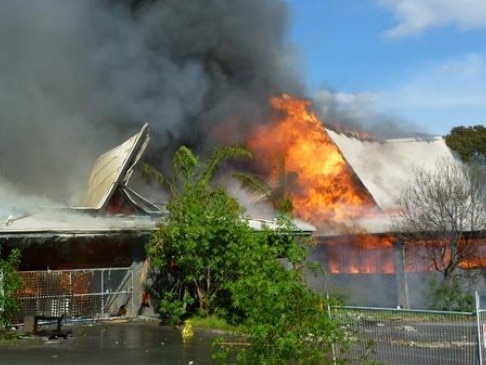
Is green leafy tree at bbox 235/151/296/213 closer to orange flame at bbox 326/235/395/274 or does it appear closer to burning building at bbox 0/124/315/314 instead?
burning building at bbox 0/124/315/314

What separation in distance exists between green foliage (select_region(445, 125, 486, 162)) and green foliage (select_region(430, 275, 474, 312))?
23.4m

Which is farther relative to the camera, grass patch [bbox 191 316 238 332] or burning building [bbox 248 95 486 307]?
burning building [bbox 248 95 486 307]

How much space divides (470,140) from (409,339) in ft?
121

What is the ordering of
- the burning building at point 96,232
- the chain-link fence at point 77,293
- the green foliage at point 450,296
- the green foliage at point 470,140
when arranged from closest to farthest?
1. the chain-link fence at point 77,293
2. the burning building at point 96,232
3. the green foliage at point 450,296
4. the green foliage at point 470,140

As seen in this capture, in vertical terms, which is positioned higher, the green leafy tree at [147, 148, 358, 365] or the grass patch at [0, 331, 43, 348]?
the green leafy tree at [147, 148, 358, 365]

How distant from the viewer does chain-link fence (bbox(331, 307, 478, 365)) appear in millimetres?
Answer: 7742

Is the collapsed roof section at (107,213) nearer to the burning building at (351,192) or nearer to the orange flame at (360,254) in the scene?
the orange flame at (360,254)

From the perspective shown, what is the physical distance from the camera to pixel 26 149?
24516 millimetres

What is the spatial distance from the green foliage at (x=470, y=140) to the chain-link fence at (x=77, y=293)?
2874 cm

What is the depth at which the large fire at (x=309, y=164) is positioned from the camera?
992 inches

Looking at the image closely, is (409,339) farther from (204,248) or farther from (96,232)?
(96,232)

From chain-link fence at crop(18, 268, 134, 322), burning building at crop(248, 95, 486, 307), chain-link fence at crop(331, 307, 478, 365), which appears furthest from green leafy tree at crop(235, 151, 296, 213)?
chain-link fence at crop(331, 307, 478, 365)

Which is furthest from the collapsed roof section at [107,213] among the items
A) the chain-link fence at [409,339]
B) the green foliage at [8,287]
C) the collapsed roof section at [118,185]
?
the chain-link fence at [409,339]

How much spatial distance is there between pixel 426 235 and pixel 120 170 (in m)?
10.3
